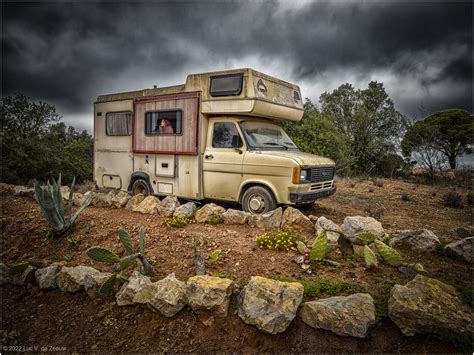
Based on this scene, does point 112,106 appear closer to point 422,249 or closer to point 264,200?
point 264,200

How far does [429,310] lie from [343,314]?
64 centimetres

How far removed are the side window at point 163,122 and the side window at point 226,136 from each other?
36.9 inches

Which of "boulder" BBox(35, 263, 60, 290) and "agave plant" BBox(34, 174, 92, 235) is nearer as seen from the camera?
"boulder" BBox(35, 263, 60, 290)

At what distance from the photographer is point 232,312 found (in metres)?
2.78

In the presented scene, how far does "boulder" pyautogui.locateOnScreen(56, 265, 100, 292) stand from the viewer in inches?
131

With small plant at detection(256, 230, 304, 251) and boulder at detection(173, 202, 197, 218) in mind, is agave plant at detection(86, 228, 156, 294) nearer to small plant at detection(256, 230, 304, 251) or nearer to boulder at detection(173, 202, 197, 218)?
small plant at detection(256, 230, 304, 251)

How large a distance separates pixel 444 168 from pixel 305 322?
50.5 feet

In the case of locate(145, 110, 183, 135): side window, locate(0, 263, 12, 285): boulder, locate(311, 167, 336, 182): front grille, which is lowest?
locate(0, 263, 12, 285): boulder

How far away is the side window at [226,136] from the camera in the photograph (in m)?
6.52

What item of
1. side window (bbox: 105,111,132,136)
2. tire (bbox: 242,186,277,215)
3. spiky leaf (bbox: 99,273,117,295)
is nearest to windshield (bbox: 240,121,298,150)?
tire (bbox: 242,186,277,215)

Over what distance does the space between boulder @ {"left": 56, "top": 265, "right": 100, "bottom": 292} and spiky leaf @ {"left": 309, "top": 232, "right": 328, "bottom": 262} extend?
8.19ft

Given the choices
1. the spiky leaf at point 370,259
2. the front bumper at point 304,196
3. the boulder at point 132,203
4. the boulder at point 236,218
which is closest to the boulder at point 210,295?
the spiky leaf at point 370,259

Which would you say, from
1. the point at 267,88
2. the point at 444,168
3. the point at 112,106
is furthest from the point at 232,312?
the point at 444,168

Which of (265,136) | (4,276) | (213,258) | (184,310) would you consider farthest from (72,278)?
(265,136)
